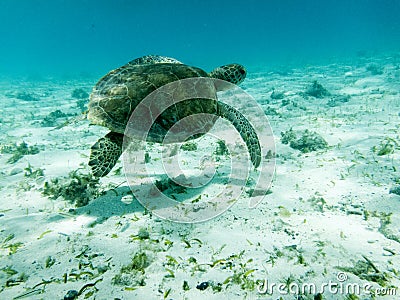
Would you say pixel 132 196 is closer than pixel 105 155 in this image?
No

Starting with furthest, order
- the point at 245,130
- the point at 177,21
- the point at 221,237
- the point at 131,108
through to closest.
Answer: the point at 177,21 < the point at 245,130 < the point at 131,108 < the point at 221,237

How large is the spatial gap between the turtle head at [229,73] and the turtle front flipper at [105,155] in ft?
9.65

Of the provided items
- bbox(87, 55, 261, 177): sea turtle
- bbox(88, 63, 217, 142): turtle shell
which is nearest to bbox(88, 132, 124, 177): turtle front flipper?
bbox(87, 55, 261, 177): sea turtle

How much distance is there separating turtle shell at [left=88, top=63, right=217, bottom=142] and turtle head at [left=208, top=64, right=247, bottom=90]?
3.46ft

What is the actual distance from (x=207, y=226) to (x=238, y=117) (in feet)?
8.80

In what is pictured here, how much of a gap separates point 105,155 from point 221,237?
245 centimetres

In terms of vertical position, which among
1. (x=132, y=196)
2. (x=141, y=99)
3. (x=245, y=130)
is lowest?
(x=132, y=196)

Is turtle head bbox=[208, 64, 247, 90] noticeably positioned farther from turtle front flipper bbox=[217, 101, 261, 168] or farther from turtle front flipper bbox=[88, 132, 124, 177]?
turtle front flipper bbox=[88, 132, 124, 177]

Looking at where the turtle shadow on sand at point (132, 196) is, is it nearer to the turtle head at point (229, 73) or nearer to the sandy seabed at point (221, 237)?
the sandy seabed at point (221, 237)

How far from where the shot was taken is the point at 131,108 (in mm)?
4160

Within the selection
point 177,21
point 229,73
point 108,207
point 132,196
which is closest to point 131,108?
point 132,196

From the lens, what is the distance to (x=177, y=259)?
8.94 feet

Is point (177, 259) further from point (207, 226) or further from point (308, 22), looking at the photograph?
point (308, 22)

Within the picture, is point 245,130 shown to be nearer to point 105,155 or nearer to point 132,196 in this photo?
point 132,196
